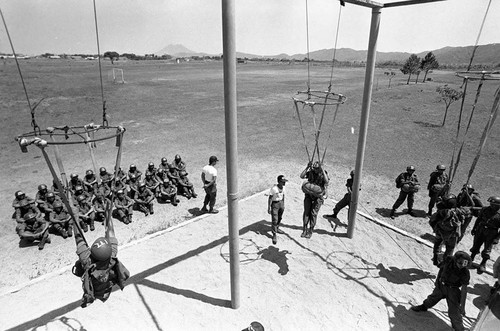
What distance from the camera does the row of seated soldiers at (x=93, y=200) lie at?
25.2ft

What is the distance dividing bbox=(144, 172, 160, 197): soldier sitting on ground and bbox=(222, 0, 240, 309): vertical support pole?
5.20 meters

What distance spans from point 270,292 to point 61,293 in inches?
162

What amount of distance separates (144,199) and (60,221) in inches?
87.8

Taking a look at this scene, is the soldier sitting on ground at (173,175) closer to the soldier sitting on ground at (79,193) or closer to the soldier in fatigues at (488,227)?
the soldier sitting on ground at (79,193)

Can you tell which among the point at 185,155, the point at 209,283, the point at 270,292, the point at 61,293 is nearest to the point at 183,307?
the point at 209,283

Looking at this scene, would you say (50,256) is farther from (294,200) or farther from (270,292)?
(294,200)

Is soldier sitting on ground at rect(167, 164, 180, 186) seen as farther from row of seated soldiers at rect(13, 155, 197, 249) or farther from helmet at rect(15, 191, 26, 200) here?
helmet at rect(15, 191, 26, 200)

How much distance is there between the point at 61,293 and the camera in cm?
597

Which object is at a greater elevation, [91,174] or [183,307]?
[91,174]

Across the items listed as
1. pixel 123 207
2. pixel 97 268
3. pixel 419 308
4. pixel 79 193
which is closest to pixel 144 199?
pixel 123 207

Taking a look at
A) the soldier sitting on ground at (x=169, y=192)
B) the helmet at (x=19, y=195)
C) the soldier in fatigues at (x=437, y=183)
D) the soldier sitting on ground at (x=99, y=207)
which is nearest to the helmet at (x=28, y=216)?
the helmet at (x=19, y=195)

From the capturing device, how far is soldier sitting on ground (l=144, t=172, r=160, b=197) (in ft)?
32.0

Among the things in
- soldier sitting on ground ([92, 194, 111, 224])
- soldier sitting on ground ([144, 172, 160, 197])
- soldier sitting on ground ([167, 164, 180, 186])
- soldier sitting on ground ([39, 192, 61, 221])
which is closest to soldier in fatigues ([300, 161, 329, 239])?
soldier sitting on ground ([167, 164, 180, 186])

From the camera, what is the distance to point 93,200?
8.73 m
